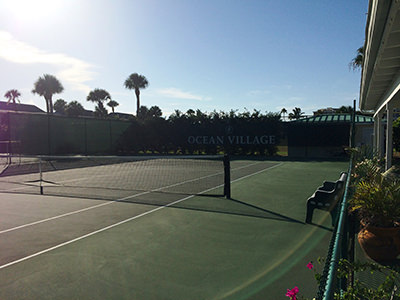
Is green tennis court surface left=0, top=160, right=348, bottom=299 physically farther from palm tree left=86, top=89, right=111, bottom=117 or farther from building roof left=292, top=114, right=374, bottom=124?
palm tree left=86, top=89, right=111, bottom=117

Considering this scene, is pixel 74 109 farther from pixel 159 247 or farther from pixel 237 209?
pixel 159 247

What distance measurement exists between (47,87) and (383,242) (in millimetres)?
56495

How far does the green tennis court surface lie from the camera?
155 inches

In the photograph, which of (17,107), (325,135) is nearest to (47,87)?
(17,107)

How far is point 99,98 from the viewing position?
6544cm

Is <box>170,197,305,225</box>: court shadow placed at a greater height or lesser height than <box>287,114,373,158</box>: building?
lesser

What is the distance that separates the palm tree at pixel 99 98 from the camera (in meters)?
64.8

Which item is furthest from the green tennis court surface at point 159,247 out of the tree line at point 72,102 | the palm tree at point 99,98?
the palm tree at point 99,98

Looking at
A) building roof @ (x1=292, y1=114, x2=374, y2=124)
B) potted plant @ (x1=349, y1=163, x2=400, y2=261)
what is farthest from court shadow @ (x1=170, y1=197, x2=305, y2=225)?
building roof @ (x1=292, y1=114, x2=374, y2=124)

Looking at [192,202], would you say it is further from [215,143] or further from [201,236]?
[215,143]

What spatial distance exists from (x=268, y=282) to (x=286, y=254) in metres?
1.04

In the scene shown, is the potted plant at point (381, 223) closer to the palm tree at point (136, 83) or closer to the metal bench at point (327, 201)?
the metal bench at point (327, 201)

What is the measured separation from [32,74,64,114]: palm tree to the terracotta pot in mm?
56118

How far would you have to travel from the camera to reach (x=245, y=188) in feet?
36.0
